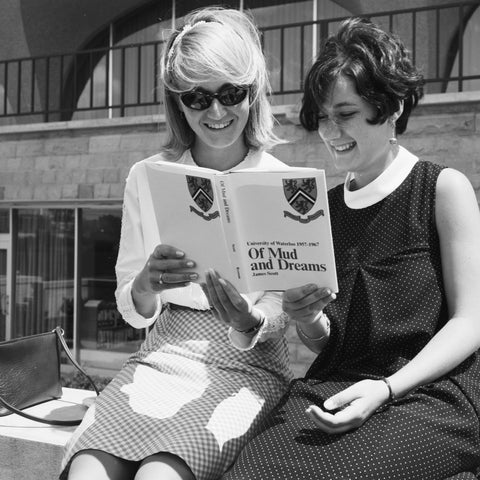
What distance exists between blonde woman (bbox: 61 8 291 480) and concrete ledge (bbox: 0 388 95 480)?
752mm

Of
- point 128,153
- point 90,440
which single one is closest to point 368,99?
point 90,440

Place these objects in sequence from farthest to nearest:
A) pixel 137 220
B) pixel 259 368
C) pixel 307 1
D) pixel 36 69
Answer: pixel 36 69 → pixel 307 1 → pixel 137 220 → pixel 259 368

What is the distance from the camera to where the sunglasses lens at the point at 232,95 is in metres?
1.96

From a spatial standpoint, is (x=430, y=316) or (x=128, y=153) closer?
(x=430, y=316)

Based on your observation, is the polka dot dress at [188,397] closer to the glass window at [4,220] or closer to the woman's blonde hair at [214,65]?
the woman's blonde hair at [214,65]

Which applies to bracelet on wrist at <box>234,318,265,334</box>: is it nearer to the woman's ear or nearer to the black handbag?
the woman's ear

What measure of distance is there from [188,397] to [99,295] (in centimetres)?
796

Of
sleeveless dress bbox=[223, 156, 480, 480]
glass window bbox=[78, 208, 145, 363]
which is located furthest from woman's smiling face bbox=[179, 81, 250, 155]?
glass window bbox=[78, 208, 145, 363]

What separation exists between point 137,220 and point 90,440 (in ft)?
2.34

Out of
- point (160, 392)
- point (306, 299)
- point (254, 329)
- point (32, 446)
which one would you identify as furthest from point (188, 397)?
point (32, 446)

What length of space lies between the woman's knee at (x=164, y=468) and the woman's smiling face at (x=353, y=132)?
90cm

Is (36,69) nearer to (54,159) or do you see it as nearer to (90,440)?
(54,159)

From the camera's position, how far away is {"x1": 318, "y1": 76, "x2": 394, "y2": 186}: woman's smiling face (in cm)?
180

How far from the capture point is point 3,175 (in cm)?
867
